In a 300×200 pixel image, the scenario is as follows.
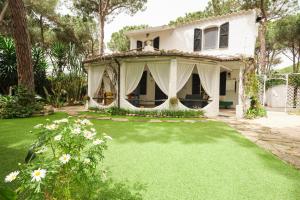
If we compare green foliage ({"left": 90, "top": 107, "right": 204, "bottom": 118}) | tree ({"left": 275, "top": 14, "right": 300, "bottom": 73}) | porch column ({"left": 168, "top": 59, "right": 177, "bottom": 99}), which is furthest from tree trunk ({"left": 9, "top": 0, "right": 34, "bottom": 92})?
tree ({"left": 275, "top": 14, "right": 300, "bottom": 73})

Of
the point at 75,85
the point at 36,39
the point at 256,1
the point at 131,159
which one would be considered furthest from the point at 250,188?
the point at 36,39

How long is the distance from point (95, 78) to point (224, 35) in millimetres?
8437

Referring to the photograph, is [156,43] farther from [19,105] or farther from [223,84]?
[19,105]

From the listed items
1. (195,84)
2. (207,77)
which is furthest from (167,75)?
(195,84)

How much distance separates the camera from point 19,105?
9258mm

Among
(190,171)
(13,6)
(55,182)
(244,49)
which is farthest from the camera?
(244,49)

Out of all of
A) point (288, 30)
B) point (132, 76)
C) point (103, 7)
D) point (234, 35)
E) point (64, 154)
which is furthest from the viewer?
point (288, 30)

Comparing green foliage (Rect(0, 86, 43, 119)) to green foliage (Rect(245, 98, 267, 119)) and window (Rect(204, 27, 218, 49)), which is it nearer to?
green foliage (Rect(245, 98, 267, 119))

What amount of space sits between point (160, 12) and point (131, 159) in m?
20.8

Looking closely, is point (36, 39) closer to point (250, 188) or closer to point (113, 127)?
point (113, 127)

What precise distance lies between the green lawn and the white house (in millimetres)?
4823

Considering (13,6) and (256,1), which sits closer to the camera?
(13,6)

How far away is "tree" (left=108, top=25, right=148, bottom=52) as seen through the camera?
86.4 ft

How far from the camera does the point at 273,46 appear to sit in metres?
25.8
